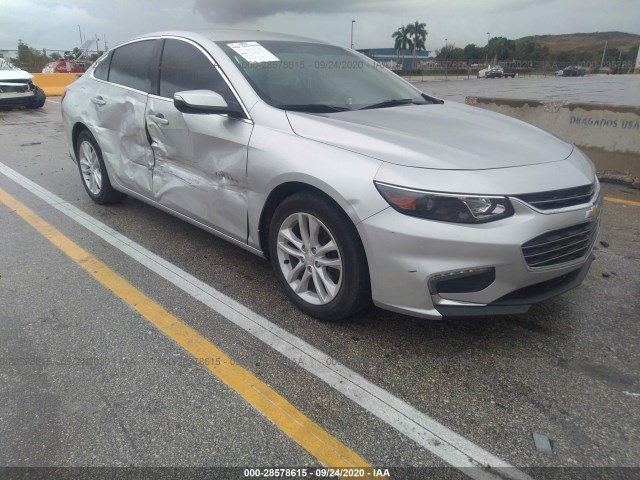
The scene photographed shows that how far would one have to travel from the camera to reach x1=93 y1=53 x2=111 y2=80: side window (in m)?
4.77

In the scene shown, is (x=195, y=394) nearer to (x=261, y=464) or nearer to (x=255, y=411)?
(x=255, y=411)

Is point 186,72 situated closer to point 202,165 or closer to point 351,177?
point 202,165

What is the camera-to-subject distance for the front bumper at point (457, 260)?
2334 mm

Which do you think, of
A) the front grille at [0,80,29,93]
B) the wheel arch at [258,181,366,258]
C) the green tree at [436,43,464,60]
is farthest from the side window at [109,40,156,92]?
the green tree at [436,43,464,60]

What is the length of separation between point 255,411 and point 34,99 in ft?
47.8

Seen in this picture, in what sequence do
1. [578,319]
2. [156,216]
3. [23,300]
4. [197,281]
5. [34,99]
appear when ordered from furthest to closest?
[34,99] → [156,216] → [197,281] → [23,300] → [578,319]

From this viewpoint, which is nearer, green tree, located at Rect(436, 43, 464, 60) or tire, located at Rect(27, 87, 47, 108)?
tire, located at Rect(27, 87, 47, 108)

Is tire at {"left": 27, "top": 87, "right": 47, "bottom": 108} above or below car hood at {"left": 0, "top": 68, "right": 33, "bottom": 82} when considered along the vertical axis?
below

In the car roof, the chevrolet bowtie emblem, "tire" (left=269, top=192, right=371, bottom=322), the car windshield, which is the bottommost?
"tire" (left=269, top=192, right=371, bottom=322)

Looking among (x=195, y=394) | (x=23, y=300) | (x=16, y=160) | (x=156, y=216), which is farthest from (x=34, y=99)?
(x=195, y=394)

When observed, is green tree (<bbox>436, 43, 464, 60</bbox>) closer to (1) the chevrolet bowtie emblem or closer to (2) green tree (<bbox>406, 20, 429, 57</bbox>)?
(2) green tree (<bbox>406, 20, 429, 57</bbox>)

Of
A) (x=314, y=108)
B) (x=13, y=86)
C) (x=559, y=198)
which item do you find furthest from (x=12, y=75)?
(x=559, y=198)

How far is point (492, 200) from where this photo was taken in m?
2.35

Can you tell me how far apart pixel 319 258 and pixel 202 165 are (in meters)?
1.19
